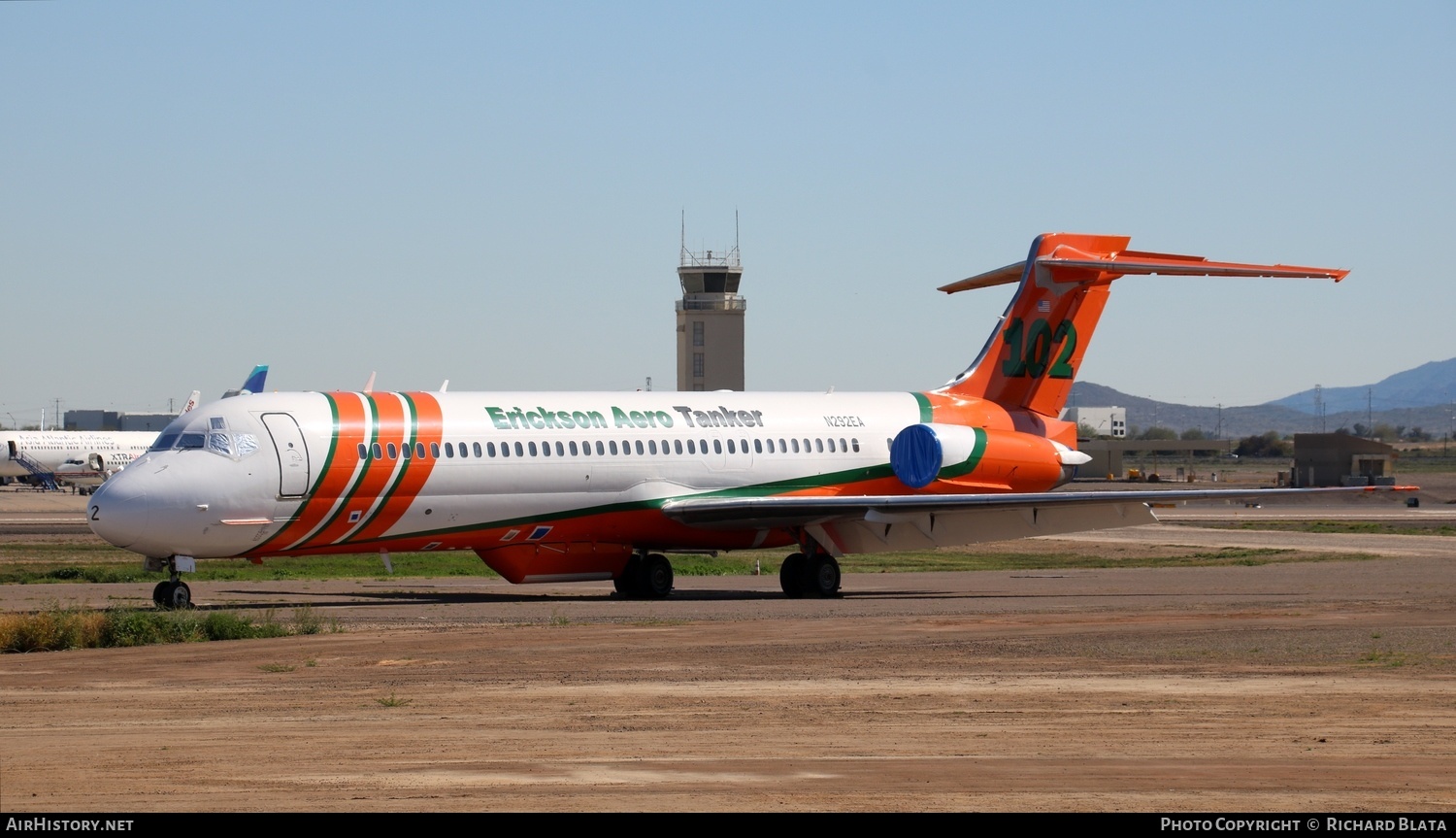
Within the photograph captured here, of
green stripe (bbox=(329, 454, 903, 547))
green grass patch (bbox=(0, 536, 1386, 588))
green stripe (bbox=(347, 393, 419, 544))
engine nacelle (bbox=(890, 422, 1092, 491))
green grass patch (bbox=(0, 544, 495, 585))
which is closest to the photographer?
green stripe (bbox=(347, 393, 419, 544))

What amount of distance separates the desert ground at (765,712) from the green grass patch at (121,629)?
0.59m

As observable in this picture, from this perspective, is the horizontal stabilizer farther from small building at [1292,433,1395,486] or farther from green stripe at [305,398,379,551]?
small building at [1292,433,1395,486]

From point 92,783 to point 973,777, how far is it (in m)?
5.67

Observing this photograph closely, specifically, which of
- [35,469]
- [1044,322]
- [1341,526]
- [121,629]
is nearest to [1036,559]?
[1044,322]

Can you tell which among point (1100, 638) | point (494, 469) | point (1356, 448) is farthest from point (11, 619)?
point (1356, 448)

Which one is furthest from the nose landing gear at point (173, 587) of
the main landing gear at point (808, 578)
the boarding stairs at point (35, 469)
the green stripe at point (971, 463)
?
the boarding stairs at point (35, 469)

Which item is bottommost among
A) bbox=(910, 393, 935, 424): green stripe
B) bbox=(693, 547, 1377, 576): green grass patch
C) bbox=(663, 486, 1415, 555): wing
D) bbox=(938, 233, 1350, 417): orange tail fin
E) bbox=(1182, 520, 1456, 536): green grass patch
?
bbox=(693, 547, 1377, 576): green grass patch

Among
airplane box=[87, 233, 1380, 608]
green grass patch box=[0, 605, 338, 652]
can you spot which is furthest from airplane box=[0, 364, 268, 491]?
green grass patch box=[0, 605, 338, 652]

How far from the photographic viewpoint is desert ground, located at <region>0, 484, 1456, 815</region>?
10.8m

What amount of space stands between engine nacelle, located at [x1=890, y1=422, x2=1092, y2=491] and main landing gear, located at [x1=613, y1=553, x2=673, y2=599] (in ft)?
16.9

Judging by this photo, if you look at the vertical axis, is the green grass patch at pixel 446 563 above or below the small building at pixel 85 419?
below

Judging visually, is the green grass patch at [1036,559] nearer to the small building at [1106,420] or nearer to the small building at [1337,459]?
the small building at [1337,459]

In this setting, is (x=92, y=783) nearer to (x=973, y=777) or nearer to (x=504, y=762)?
(x=504, y=762)

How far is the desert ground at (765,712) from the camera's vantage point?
35.3 ft
